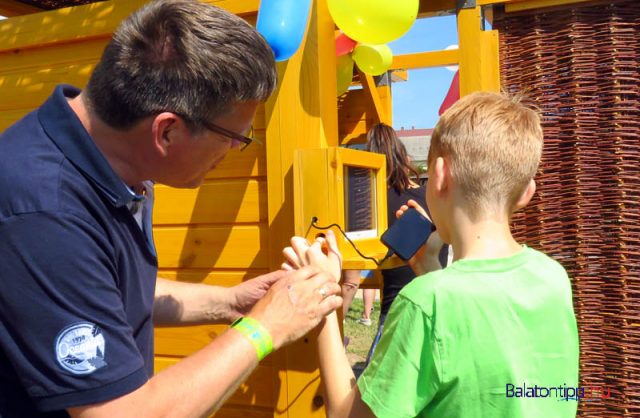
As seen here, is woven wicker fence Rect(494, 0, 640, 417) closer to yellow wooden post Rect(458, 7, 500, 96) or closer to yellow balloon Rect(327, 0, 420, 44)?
yellow wooden post Rect(458, 7, 500, 96)

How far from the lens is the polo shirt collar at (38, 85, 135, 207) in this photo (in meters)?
1.14

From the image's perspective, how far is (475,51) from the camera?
8.04ft

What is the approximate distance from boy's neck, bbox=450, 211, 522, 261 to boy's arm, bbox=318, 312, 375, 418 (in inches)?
15.4

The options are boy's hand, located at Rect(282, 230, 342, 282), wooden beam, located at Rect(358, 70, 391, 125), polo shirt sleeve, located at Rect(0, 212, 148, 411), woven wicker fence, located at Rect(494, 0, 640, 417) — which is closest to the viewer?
polo shirt sleeve, located at Rect(0, 212, 148, 411)

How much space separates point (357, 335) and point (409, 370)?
5216mm

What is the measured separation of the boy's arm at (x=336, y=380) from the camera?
1.29 metres

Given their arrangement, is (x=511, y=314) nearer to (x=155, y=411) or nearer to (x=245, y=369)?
(x=245, y=369)

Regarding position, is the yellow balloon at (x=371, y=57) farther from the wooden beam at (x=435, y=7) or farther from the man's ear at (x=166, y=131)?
the man's ear at (x=166, y=131)

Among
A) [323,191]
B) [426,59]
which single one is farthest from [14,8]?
[323,191]

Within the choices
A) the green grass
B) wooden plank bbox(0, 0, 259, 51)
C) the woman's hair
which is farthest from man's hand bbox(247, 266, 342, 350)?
the green grass

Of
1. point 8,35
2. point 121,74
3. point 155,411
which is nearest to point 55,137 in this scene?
point 121,74

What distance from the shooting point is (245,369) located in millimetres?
1202

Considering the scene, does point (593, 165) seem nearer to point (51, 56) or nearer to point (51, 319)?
point (51, 319)

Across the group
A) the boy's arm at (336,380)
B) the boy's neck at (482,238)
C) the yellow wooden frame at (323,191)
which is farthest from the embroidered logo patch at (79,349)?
the yellow wooden frame at (323,191)
